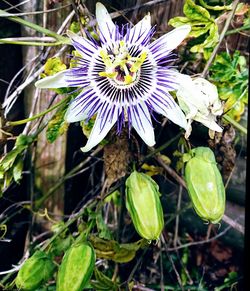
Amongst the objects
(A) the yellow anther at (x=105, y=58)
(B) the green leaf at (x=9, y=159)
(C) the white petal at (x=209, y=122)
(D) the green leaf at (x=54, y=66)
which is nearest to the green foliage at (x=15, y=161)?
(B) the green leaf at (x=9, y=159)

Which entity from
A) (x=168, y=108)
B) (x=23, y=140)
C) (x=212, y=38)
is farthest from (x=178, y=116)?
(x=23, y=140)

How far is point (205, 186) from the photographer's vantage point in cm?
110

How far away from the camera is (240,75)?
4.59 feet

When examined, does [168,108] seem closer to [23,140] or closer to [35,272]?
[23,140]

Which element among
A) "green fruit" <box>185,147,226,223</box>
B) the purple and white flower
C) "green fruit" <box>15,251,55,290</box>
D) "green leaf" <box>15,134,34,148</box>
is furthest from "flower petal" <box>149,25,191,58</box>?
"green fruit" <box>15,251,55,290</box>

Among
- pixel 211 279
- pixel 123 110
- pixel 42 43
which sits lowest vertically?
pixel 211 279

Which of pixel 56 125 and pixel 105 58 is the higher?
pixel 105 58

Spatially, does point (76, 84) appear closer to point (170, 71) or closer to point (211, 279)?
point (170, 71)

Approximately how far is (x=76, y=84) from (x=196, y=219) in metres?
0.86

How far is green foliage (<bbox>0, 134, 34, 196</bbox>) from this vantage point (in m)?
1.22

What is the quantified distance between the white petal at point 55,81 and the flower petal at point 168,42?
0.17m

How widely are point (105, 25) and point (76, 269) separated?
1.51ft

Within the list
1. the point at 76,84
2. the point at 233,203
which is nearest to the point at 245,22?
the point at 76,84

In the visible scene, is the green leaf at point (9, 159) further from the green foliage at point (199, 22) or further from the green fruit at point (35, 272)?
the green foliage at point (199, 22)
